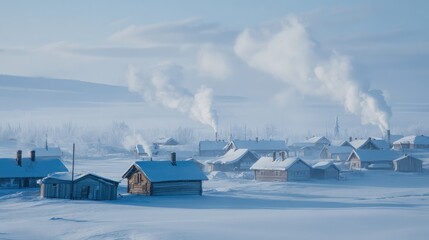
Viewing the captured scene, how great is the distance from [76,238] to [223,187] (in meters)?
35.8

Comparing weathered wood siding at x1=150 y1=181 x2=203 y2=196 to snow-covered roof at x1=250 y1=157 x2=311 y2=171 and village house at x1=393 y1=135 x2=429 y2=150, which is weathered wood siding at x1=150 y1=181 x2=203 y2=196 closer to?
snow-covered roof at x1=250 y1=157 x2=311 y2=171

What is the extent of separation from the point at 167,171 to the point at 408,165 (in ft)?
147

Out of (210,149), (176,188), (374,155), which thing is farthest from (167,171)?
(210,149)

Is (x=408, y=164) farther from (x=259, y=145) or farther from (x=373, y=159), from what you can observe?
(x=259, y=145)

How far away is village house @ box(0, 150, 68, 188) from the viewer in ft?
184

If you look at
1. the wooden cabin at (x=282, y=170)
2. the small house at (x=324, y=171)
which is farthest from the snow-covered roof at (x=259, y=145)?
the small house at (x=324, y=171)

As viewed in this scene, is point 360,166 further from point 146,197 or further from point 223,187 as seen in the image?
point 146,197

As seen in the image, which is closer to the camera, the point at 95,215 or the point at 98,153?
the point at 95,215

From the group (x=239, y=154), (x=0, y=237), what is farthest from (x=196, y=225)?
(x=239, y=154)

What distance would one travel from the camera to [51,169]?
5878 cm

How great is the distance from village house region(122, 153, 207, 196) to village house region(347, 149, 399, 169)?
138 ft

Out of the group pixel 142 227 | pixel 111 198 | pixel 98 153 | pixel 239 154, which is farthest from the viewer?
pixel 98 153

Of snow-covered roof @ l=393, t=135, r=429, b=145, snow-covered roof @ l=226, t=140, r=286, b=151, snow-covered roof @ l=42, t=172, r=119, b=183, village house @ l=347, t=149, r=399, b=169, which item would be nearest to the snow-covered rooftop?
village house @ l=347, t=149, r=399, b=169

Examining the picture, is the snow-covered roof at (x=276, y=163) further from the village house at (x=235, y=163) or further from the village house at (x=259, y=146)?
the village house at (x=259, y=146)
